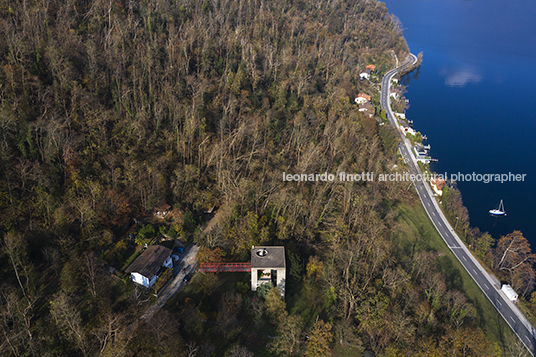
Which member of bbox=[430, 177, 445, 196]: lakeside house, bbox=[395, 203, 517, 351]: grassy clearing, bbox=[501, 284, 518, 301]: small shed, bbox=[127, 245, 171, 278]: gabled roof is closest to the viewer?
bbox=[127, 245, 171, 278]: gabled roof

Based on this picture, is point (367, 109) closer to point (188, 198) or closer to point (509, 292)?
point (509, 292)

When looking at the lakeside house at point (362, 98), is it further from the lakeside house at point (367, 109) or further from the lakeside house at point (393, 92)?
the lakeside house at point (393, 92)

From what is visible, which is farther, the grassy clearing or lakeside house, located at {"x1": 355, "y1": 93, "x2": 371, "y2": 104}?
lakeside house, located at {"x1": 355, "y1": 93, "x2": 371, "y2": 104}

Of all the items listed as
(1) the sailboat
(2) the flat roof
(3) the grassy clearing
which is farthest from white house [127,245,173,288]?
(1) the sailboat

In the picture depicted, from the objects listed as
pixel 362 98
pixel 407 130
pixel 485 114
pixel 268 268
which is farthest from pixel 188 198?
pixel 485 114

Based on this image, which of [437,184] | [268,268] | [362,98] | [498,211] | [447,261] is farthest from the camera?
[362,98]

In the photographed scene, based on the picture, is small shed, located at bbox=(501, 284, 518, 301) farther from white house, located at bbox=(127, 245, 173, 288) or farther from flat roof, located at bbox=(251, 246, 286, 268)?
white house, located at bbox=(127, 245, 173, 288)
